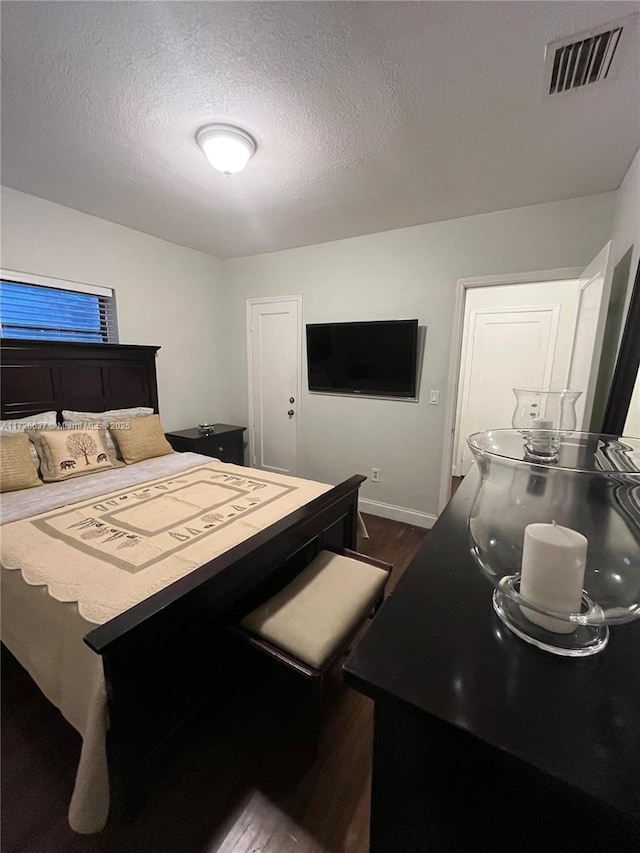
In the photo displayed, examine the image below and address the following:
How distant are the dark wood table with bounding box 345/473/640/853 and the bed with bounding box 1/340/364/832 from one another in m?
0.78

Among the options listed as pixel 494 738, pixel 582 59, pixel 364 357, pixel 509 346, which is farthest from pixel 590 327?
pixel 494 738

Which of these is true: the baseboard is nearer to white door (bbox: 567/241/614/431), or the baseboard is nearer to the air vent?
white door (bbox: 567/241/614/431)

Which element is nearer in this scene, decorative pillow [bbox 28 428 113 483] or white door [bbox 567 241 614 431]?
white door [bbox 567 241 614 431]

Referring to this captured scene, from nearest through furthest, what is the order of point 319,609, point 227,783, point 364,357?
point 227,783
point 319,609
point 364,357

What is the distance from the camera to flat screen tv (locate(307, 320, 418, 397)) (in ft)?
9.88

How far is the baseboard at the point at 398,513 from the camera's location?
10.4ft

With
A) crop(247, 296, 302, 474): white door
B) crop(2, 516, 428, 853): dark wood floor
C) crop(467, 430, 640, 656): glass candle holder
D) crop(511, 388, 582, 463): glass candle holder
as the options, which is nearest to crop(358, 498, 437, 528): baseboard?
crop(247, 296, 302, 474): white door

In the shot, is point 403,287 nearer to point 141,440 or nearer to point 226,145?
point 226,145

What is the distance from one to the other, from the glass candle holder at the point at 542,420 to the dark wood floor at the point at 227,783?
4.36 ft

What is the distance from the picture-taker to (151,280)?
3.29 metres

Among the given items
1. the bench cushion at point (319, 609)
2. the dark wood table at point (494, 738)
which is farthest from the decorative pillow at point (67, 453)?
the dark wood table at point (494, 738)

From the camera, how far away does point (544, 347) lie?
3.75 m

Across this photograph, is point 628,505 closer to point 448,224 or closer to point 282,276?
point 448,224

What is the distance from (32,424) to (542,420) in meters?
3.15
